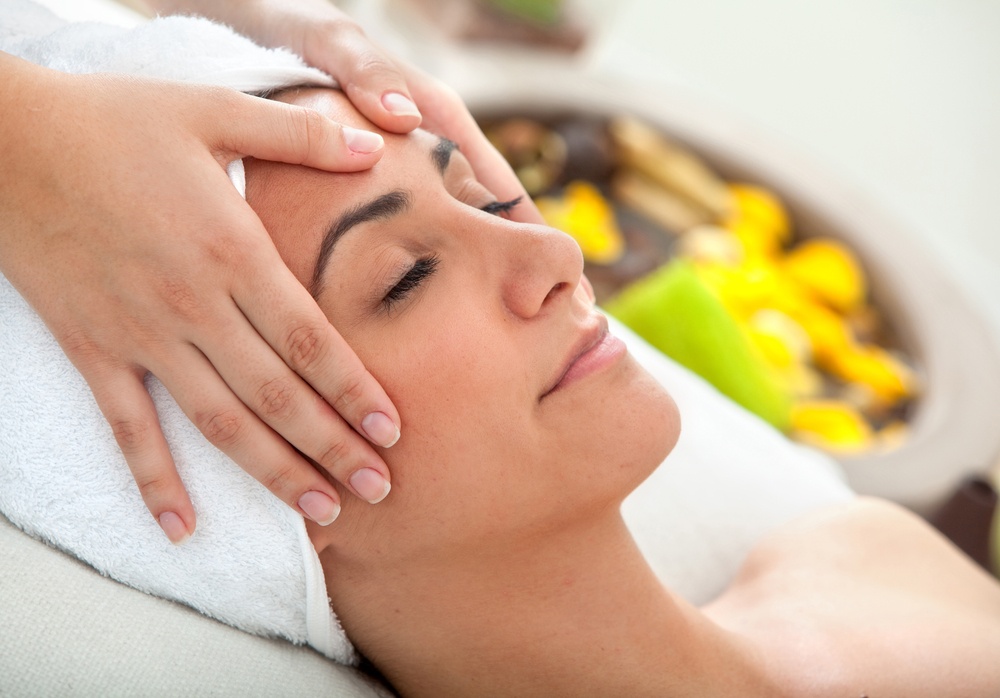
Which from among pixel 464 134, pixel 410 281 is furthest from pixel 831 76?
pixel 410 281

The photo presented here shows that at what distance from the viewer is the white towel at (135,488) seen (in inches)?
33.1

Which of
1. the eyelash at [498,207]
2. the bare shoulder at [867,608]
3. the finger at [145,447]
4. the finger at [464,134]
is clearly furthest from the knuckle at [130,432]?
the bare shoulder at [867,608]

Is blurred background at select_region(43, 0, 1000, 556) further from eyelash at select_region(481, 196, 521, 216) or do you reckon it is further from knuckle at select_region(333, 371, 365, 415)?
knuckle at select_region(333, 371, 365, 415)

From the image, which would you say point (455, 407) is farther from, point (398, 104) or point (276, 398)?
point (398, 104)

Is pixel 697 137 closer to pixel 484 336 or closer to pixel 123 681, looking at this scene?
pixel 484 336

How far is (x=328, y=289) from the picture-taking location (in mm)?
828

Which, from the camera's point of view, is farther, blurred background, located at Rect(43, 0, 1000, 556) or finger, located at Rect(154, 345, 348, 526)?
blurred background, located at Rect(43, 0, 1000, 556)

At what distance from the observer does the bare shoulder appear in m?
1.10

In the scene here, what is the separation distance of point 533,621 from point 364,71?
26.6 inches

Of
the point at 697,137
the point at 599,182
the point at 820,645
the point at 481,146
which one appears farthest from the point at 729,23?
the point at 820,645

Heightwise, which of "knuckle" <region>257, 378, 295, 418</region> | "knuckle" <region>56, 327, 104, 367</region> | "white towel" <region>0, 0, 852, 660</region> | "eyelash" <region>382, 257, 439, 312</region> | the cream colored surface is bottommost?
the cream colored surface

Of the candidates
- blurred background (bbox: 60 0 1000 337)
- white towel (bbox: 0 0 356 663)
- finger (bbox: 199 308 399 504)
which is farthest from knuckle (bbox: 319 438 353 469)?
blurred background (bbox: 60 0 1000 337)

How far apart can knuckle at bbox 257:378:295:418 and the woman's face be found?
9cm

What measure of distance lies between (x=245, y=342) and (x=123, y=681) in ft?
1.20
